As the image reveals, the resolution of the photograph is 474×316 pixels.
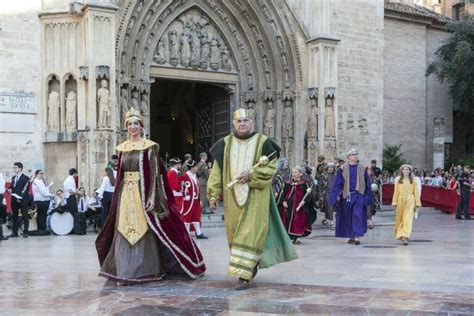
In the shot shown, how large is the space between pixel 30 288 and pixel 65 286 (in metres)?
0.37

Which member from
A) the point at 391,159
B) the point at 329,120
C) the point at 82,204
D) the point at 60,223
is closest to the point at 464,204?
the point at 329,120

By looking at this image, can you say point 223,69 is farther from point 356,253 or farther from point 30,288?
point 30,288

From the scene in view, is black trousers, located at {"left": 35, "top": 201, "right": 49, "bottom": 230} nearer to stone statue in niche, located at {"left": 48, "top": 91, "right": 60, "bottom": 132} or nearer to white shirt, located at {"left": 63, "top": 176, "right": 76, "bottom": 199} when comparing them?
white shirt, located at {"left": 63, "top": 176, "right": 76, "bottom": 199}

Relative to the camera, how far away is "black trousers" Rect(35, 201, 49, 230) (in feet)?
46.2

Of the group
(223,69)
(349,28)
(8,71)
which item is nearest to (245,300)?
(8,71)

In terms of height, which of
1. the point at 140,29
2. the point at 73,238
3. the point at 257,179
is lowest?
the point at 73,238

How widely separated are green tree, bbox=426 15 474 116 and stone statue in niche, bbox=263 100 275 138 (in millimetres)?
12602

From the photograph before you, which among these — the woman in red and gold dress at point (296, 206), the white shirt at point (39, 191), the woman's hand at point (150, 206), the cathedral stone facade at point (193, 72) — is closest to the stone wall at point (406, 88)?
the cathedral stone facade at point (193, 72)

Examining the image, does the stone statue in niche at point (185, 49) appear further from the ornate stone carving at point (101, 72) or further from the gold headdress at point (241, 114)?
the gold headdress at point (241, 114)

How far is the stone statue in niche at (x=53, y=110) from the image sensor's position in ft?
55.4

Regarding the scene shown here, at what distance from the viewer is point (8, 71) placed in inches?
647

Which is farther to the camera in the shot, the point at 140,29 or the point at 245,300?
the point at 140,29

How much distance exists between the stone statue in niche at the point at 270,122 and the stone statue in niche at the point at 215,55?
2.21 metres

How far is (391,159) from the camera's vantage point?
27.7m
